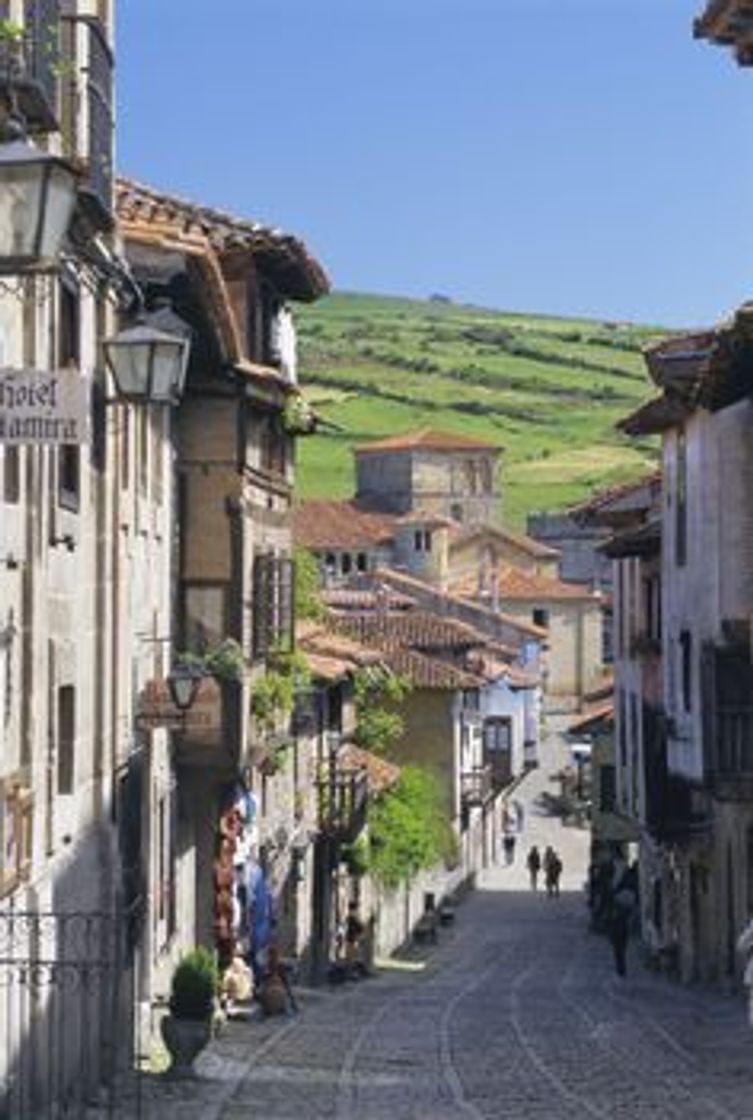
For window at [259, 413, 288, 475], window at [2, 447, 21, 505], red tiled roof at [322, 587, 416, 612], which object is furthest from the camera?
red tiled roof at [322, 587, 416, 612]

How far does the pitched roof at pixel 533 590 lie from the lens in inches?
4978

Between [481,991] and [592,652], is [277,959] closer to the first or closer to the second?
[481,991]

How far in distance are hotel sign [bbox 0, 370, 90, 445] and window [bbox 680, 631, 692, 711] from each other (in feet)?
87.7

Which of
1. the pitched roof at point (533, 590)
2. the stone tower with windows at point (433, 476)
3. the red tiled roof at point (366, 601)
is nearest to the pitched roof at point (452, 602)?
the pitched roof at point (533, 590)

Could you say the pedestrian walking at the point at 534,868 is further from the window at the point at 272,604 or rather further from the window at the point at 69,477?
the window at the point at 69,477

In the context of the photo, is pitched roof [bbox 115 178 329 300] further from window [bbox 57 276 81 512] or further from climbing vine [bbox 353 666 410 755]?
climbing vine [bbox 353 666 410 755]

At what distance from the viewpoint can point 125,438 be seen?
23.4 metres

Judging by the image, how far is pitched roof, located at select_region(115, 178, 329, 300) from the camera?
27156 mm

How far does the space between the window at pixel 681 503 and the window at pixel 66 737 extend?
19.2 metres

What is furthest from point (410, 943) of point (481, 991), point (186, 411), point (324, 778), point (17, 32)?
point (17, 32)

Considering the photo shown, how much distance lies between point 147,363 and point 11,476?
1431mm

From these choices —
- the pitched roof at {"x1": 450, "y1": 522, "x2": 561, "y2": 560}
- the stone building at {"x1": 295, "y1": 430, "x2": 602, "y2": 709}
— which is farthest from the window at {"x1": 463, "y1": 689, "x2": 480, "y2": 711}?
the pitched roof at {"x1": 450, "y1": 522, "x2": 561, "y2": 560}

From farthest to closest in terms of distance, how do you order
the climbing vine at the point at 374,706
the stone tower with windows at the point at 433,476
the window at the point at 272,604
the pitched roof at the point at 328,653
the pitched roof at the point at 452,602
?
the stone tower with windows at the point at 433,476
the pitched roof at the point at 452,602
the climbing vine at the point at 374,706
the pitched roof at the point at 328,653
the window at the point at 272,604

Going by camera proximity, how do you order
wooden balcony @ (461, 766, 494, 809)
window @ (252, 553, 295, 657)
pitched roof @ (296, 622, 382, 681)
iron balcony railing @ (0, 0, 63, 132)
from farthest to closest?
1. wooden balcony @ (461, 766, 494, 809)
2. pitched roof @ (296, 622, 382, 681)
3. window @ (252, 553, 295, 657)
4. iron balcony railing @ (0, 0, 63, 132)
